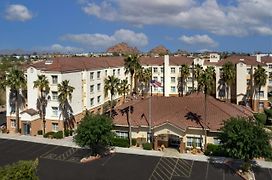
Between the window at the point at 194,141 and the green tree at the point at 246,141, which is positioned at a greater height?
the green tree at the point at 246,141

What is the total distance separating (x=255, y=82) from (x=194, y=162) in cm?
3591

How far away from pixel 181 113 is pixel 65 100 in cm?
1916

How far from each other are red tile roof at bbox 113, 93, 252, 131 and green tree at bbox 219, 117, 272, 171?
7401mm

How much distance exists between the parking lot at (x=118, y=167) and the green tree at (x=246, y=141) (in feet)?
10.5

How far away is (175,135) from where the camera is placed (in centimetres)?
4578

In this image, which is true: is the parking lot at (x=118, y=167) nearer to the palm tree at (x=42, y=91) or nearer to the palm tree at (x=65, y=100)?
the palm tree at (x=65, y=100)

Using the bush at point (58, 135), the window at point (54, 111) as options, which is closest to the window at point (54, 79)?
the window at point (54, 111)

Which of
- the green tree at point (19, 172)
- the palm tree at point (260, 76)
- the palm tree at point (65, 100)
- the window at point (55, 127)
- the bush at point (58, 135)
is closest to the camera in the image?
the green tree at point (19, 172)

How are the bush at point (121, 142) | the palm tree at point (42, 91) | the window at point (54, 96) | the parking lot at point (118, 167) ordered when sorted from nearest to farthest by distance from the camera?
the parking lot at point (118, 167)
the bush at point (121, 142)
the palm tree at point (42, 91)
the window at point (54, 96)

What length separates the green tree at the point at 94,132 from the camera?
135 ft

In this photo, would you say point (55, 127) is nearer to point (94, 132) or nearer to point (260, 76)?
point (94, 132)

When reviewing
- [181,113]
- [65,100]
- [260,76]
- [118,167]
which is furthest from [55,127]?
[260,76]

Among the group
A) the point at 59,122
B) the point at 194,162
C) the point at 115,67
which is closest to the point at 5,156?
the point at 59,122

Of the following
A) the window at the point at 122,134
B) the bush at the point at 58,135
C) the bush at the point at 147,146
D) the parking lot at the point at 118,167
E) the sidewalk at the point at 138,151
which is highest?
the window at the point at 122,134
